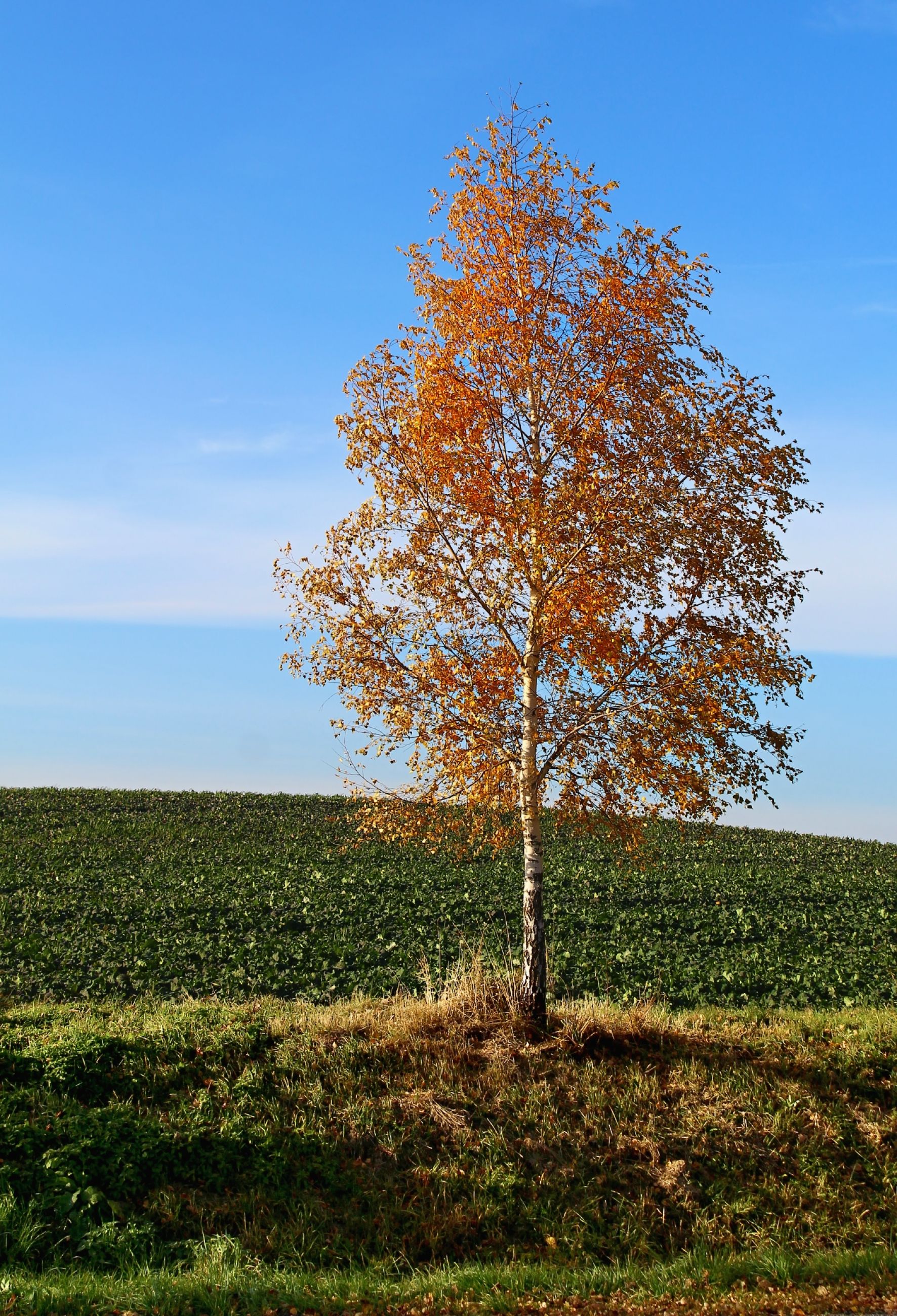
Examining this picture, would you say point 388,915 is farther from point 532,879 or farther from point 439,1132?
point 439,1132

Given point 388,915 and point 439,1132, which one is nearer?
point 439,1132

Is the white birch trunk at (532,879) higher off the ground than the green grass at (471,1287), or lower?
higher

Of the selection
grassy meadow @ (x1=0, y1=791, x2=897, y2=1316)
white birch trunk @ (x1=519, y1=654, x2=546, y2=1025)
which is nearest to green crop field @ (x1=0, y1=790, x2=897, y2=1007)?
grassy meadow @ (x1=0, y1=791, x2=897, y2=1316)

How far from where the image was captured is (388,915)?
23.5 metres

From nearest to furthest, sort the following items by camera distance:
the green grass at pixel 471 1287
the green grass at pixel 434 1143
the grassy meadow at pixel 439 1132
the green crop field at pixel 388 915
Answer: the green grass at pixel 471 1287 < the grassy meadow at pixel 439 1132 < the green grass at pixel 434 1143 < the green crop field at pixel 388 915

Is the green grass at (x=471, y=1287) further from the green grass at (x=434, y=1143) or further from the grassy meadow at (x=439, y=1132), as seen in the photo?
the green grass at (x=434, y=1143)

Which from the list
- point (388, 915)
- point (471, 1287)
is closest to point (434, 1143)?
point (471, 1287)

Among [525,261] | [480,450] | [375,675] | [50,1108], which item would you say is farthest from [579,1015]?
[525,261]

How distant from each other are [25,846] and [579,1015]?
26.9 m

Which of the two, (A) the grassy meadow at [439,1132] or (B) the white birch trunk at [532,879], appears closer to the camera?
(A) the grassy meadow at [439,1132]

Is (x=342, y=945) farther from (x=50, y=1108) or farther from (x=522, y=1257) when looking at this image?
(x=522, y=1257)

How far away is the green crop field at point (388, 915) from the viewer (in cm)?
1858

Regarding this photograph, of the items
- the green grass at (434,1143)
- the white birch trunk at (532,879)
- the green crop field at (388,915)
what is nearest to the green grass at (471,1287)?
the green grass at (434,1143)

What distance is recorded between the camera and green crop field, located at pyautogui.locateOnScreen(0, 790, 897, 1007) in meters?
18.6
